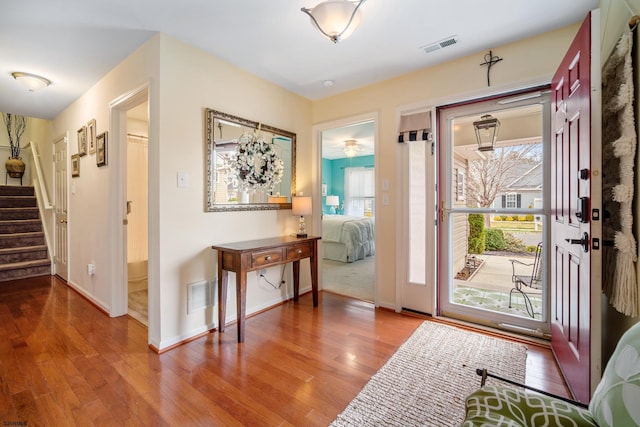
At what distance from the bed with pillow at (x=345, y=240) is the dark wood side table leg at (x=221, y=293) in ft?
9.90

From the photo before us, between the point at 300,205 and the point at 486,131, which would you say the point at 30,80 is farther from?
the point at 486,131

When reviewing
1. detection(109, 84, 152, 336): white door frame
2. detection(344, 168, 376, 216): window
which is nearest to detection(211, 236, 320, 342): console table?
detection(109, 84, 152, 336): white door frame

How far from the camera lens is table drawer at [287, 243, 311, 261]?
2888 mm

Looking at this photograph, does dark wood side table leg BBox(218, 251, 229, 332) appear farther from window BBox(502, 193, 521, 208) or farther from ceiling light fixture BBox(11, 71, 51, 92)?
ceiling light fixture BBox(11, 71, 51, 92)

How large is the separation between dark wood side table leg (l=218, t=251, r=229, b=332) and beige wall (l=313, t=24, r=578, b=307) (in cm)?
161

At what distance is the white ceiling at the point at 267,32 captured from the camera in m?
1.94

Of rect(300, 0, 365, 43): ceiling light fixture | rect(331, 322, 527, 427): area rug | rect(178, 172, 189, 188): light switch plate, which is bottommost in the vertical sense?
rect(331, 322, 527, 427): area rug

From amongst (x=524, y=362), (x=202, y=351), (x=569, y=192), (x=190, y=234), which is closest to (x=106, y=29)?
(x=190, y=234)

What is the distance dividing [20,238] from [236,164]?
4421mm

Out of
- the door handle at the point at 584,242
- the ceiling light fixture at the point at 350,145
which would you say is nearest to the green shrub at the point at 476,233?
the door handle at the point at 584,242

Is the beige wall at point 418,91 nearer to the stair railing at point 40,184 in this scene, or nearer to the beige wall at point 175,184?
the beige wall at point 175,184

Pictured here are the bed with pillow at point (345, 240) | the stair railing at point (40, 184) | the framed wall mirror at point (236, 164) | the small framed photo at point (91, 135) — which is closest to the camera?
the framed wall mirror at point (236, 164)

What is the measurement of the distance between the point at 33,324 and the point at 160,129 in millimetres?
2249

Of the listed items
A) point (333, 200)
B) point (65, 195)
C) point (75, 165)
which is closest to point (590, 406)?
point (75, 165)
